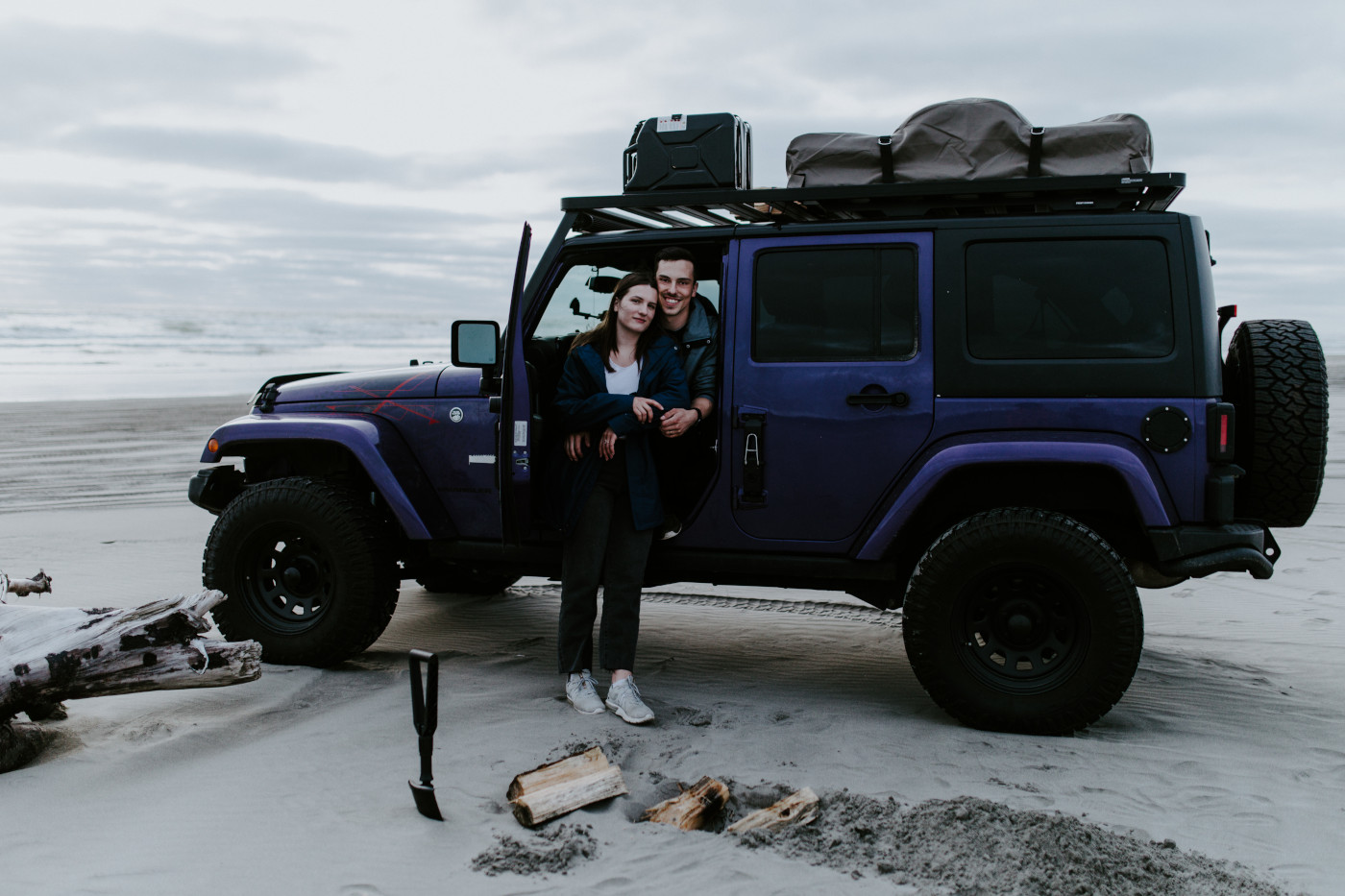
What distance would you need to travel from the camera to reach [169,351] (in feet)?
114

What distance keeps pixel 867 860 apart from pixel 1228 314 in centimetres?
289

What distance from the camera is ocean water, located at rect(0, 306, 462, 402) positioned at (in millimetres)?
24797

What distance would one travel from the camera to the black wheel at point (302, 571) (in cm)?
484

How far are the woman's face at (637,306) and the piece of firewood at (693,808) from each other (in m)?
1.88

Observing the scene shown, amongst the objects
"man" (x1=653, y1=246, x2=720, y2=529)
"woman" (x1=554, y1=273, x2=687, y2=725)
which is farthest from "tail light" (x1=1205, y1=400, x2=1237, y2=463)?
"woman" (x1=554, y1=273, x2=687, y2=725)

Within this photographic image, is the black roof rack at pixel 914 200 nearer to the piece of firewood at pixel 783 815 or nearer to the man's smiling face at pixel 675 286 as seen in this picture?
the man's smiling face at pixel 675 286

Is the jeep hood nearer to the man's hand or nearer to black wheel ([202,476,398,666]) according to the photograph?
black wheel ([202,476,398,666])

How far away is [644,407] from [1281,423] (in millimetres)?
2414

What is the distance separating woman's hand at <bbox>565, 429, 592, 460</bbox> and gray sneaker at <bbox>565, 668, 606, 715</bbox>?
928mm

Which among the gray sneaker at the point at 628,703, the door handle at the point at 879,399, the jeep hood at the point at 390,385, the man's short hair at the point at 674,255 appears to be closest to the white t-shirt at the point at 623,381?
the man's short hair at the point at 674,255

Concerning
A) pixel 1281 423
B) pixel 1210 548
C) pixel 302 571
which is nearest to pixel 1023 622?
pixel 1210 548

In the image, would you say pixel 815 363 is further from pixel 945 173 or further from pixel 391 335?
pixel 391 335

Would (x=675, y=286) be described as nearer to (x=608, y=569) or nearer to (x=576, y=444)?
(x=576, y=444)

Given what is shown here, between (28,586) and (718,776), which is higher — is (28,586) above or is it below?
above
